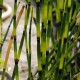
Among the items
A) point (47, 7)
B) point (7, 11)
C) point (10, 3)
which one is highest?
point (10, 3)

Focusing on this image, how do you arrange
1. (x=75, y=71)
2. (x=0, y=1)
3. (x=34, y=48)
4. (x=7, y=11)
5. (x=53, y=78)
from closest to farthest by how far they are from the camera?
1. (x=0, y=1)
2. (x=53, y=78)
3. (x=75, y=71)
4. (x=34, y=48)
5. (x=7, y=11)

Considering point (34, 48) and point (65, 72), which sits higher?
point (34, 48)

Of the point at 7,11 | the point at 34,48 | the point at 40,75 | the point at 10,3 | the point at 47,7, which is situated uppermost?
the point at 10,3

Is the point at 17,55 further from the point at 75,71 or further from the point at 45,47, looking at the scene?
the point at 75,71

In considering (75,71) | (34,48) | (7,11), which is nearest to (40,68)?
(75,71)

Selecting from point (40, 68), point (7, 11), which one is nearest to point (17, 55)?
point (40, 68)

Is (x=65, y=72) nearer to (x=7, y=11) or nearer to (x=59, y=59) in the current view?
(x=59, y=59)

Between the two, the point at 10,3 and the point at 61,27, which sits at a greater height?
the point at 10,3

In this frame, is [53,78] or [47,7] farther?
[53,78]

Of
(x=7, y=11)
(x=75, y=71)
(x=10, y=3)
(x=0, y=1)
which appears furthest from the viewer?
(x=10, y=3)
